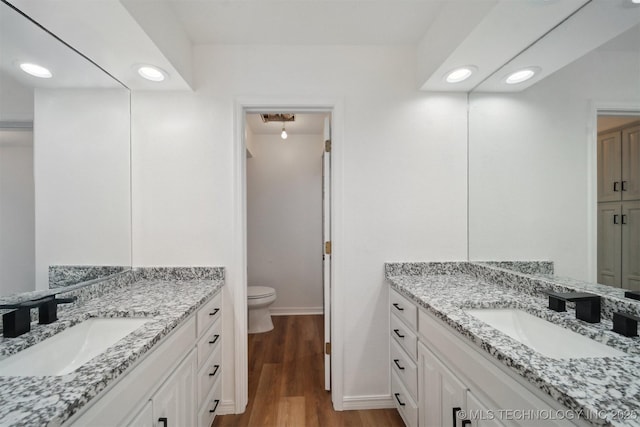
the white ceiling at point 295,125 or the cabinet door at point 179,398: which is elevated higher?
the white ceiling at point 295,125

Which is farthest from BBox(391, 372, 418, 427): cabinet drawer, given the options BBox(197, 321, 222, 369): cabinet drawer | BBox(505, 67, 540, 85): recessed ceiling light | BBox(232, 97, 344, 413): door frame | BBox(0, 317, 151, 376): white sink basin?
BBox(505, 67, 540, 85): recessed ceiling light

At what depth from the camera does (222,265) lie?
1925mm

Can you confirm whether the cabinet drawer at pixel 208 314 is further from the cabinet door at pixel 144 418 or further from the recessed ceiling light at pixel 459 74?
the recessed ceiling light at pixel 459 74

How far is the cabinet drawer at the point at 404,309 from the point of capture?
154cm

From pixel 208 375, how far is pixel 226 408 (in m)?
0.46

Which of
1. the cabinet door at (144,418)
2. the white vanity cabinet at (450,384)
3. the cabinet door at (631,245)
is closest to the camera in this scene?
the white vanity cabinet at (450,384)

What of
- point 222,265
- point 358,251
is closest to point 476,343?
point 358,251

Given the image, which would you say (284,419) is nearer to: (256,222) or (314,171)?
(256,222)

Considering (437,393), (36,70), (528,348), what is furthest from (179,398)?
(36,70)

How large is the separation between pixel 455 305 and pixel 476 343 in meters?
0.34

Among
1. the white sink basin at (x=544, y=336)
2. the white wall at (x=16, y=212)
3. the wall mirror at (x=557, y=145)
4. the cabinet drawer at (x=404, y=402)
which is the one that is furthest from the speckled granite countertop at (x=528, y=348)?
the white wall at (x=16, y=212)

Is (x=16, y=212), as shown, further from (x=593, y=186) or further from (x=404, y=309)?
(x=593, y=186)

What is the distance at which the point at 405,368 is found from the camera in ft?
5.45

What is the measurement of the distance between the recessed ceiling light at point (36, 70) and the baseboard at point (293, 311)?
3.20 meters
